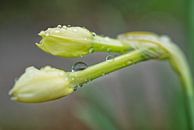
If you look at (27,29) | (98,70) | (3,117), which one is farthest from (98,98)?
(27,29)

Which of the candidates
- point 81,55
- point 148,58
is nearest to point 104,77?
point 148,58

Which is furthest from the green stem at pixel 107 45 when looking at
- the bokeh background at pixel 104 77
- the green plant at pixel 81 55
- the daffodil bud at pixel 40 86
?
the bokeh background at pixel 104 77

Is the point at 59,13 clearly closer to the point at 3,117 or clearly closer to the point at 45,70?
the point at 3,117

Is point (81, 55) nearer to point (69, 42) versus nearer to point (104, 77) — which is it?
point (69, 42)

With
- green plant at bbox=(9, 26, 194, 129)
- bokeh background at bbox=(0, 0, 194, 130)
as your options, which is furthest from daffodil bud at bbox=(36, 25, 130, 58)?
bokeh background at bbox=(0, 0, 194, 130)

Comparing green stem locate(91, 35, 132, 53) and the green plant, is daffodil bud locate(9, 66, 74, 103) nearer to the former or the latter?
the green plant

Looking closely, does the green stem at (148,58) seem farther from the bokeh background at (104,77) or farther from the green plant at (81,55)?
the bokeh background at (104,77)
